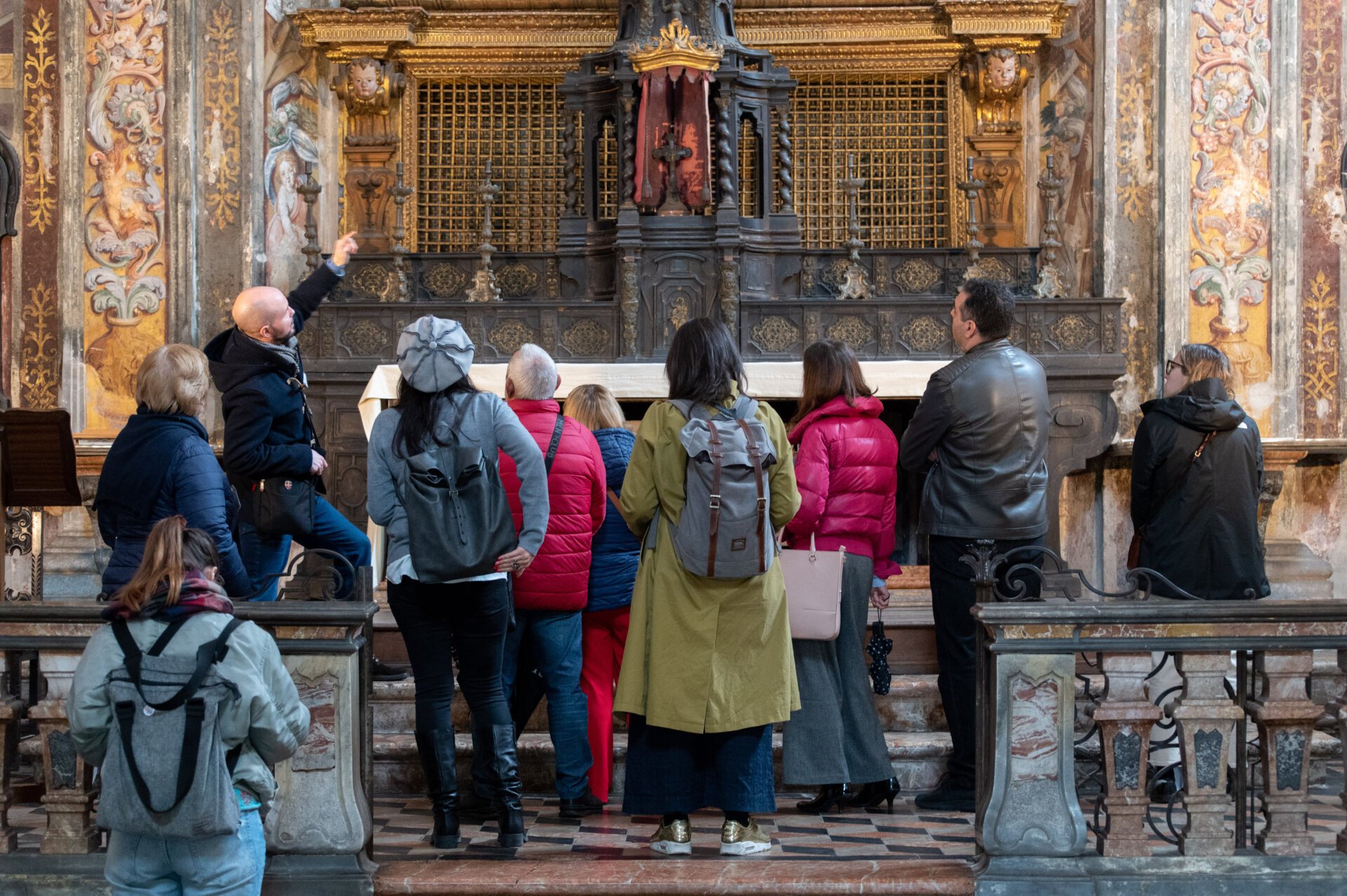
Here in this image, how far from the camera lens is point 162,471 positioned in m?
3.96

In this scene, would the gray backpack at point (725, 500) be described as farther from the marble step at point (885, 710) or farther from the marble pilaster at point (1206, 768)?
the marble step at point (885, 710)

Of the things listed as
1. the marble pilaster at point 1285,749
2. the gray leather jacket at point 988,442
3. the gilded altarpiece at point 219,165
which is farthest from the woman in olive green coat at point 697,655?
the gilded altarpiece at point 219,165

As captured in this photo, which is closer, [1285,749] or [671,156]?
[1285,749]

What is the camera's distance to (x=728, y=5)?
27.7 feet

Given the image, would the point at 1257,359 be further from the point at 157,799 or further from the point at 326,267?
the point at 157,799

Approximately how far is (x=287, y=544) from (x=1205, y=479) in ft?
10.6

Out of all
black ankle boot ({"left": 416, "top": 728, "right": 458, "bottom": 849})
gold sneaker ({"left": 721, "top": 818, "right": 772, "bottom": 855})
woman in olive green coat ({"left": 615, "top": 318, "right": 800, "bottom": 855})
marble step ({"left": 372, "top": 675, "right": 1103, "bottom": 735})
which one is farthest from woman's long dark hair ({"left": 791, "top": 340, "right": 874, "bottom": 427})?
black ankle boot ({"left": 416, "top": 728, "right": 458, "bottom": 849})

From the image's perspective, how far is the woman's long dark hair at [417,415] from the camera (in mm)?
4031

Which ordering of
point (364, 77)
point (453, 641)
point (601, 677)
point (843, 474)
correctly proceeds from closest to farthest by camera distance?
1. point (453, 641)
2. point (843, 474)
3. point (601, 677)
4. point (364, 77)

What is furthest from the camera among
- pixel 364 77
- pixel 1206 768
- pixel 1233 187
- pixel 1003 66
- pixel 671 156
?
pixel 364 77

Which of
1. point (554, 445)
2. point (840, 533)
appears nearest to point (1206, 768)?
point (840, 533)

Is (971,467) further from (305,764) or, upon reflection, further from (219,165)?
(219,165)

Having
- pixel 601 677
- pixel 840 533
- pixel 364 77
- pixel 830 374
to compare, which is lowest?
pixel 601 677

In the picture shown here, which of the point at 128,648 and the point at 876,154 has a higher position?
the point at 876,154
